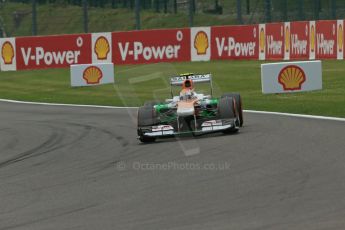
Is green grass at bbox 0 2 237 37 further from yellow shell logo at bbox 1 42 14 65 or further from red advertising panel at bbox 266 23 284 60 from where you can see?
red advertising panel at bbox 266 23 284 60

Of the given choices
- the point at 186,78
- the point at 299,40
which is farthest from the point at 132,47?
the point at 186,78

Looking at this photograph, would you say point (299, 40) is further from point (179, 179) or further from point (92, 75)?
point (179, 179)

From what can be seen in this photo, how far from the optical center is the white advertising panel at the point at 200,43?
38.2 meters

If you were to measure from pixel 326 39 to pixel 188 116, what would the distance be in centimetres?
2054

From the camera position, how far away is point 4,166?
11.6 m

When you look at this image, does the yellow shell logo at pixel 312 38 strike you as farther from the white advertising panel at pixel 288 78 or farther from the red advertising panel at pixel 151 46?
the white advertising panel at pixel 288 78

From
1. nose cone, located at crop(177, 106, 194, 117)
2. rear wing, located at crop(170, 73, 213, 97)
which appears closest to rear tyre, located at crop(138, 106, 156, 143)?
nose cone, located at crop(177, 106, 194, 117)

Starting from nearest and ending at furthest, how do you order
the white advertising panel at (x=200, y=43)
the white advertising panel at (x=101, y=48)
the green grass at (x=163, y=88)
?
the green grass at (x=163, y=88)
the white advertising panel at (x=101, y=48)
the white advertising panel at (x=200, y=43)

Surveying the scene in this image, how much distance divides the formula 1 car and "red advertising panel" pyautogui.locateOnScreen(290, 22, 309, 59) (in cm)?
2071

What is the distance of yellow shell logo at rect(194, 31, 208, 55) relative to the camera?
3819cm

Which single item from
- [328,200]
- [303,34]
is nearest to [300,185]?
[328,200]

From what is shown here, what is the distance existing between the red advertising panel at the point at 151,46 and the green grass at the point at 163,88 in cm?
48

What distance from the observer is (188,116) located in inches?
519

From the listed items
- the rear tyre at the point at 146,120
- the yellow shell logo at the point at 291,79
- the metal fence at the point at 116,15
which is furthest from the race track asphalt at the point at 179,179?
the metal fence at the point at 116,15
